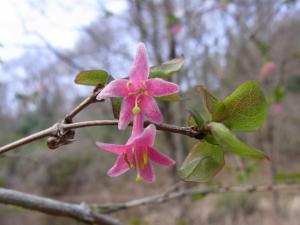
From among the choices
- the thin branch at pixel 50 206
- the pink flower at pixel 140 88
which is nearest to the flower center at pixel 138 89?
the pink flower at pixel 140 88

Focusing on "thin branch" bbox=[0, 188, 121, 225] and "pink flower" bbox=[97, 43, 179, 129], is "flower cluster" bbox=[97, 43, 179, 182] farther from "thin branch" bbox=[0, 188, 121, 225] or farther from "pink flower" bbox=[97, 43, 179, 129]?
"thin branch" bbox=[0, 188, 121, 225]

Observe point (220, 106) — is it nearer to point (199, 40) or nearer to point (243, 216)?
point (199, 40)

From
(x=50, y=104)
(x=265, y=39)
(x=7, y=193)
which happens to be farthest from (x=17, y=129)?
(x=7, y=193)

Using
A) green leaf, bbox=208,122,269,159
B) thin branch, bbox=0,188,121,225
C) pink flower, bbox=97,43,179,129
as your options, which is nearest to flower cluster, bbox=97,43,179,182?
pink flower, bbox=97,43,179,129

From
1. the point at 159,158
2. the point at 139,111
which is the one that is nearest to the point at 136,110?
the point at 139,111

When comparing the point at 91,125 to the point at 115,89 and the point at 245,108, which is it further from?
the point at 245,108

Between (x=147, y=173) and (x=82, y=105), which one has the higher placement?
(x=82, y=105)

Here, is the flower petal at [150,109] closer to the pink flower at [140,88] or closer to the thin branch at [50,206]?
the pink flower at [140,88]
